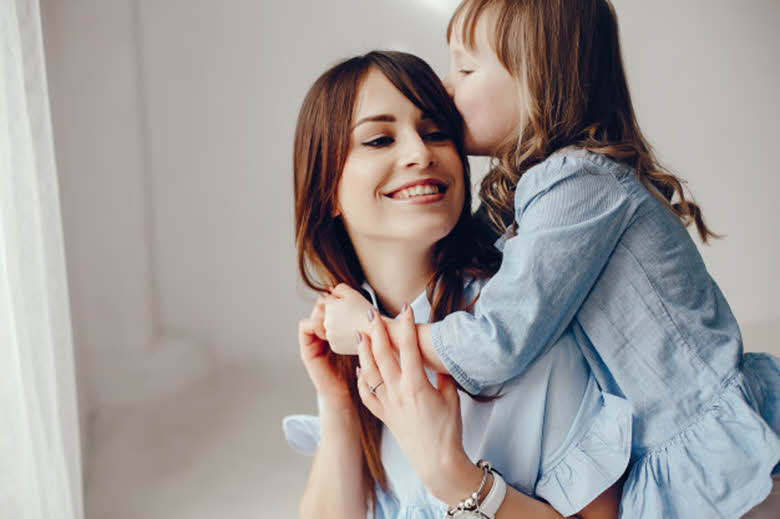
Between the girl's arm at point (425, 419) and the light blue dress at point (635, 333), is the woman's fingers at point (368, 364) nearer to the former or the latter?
the girl's arm at point (425, 419)

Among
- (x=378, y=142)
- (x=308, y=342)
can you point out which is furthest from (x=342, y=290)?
(x=378, y=142)

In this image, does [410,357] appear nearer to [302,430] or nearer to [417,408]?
[417,408]

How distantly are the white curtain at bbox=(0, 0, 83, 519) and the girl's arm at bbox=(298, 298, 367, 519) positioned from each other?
0.63 m

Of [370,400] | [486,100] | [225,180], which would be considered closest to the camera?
[370,400]

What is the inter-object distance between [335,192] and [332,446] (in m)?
0.46

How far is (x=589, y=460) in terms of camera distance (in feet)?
3.77

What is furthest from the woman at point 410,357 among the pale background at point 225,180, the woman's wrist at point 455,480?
the pale background at point 225,180

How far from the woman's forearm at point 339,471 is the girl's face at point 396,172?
0.36m

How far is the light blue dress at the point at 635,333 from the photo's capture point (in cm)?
112

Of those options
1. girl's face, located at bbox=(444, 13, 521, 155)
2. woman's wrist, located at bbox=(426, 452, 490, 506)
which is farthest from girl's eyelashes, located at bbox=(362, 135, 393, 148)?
Result: woman's wrist, located at bbox=(426, 452, 490, 506)

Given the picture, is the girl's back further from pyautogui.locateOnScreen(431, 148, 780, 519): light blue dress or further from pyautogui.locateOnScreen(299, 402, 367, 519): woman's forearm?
pyautogui.locateOnScreen(299, 402, 367, 519): woman's forearm

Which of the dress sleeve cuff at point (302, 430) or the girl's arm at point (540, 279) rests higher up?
the girl's arm at point (540, 279)

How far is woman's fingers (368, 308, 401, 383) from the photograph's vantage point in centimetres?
118

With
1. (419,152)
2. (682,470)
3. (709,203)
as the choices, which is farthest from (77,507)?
(709,203)
